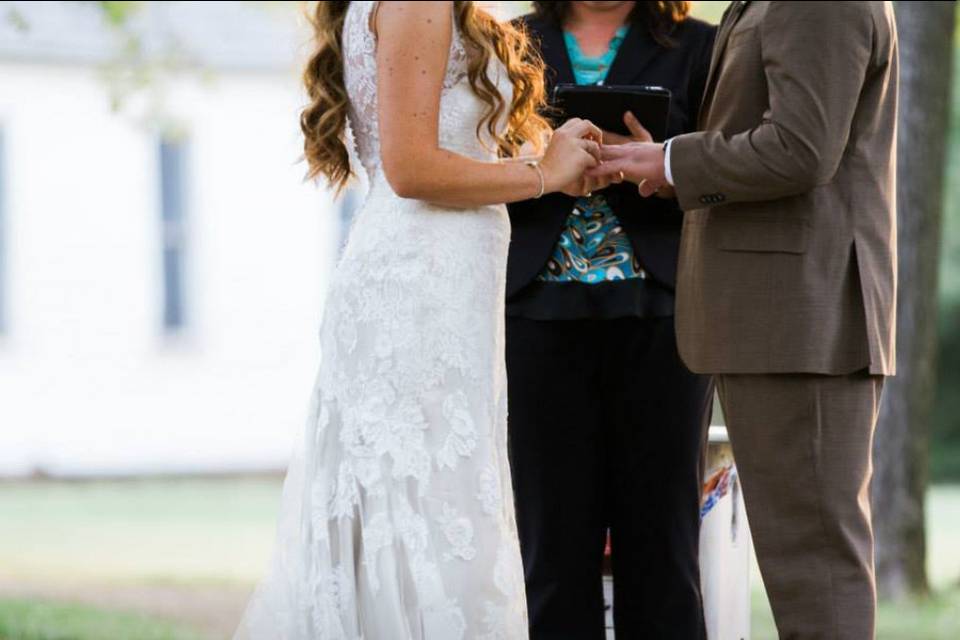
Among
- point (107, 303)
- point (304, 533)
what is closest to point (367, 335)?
point (304, 533)

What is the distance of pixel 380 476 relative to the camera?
322 centimetres

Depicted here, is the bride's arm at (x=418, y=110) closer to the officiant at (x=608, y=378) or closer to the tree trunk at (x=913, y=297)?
the officiant at (x=608, y=378)

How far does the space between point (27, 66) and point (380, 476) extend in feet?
40.4

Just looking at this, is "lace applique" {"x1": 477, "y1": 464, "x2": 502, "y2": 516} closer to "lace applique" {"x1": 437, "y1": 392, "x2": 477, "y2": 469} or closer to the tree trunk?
"lace applique" {"x1": 437, "y1": 392, "x2": 477, "y2": 469}

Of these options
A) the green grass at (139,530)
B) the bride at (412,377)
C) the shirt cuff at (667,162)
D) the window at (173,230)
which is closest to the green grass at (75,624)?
the green grass at (139,530)

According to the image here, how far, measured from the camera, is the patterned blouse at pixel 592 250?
3.80 m

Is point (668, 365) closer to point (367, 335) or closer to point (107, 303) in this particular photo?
point (367, 335)

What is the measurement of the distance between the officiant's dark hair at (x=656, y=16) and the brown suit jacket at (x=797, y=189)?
1.81 feet

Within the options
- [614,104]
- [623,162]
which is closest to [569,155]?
[623,162]

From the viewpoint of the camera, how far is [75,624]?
19.9 ft

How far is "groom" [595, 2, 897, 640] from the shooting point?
124 inches

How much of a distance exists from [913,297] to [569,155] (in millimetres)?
3937

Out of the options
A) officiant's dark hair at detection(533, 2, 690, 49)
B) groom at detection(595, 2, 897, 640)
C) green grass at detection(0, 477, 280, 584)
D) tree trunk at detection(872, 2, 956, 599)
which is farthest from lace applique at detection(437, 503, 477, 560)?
green grass at detection(0, 477, 280, 584)

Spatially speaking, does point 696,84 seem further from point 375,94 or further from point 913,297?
point 913,297
